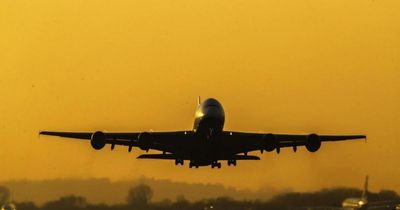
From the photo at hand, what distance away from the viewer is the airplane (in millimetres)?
94125

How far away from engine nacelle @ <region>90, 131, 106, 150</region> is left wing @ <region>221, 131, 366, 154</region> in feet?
36.9

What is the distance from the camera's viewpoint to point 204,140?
9469cm

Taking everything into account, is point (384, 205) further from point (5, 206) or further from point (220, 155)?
point (220, 155)

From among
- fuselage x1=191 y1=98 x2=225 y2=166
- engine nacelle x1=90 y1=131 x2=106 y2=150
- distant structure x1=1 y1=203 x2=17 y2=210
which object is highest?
fuselage x1=191 y1=98 x2=225 y2=166

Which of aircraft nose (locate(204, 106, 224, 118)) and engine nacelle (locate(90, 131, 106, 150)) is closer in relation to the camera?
aircraft nose (locate(204, 106, 224, 118))

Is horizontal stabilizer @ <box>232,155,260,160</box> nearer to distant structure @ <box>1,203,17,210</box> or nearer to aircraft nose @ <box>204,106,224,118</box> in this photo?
aircraft nose @ <box>204,106,224,118</box>

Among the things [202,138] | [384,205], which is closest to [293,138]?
[202,138]

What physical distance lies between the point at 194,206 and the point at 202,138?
123 ft

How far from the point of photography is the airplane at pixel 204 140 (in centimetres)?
9412

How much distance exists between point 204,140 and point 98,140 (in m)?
10.1

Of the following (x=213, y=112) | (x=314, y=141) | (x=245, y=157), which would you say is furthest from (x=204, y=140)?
(x=314, y=141)

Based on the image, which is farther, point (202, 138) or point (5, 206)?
point (5, 206)

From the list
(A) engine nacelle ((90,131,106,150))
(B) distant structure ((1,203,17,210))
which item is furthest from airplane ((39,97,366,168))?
(B) distant structure ((1,203,17,210))

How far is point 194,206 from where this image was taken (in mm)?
130750
